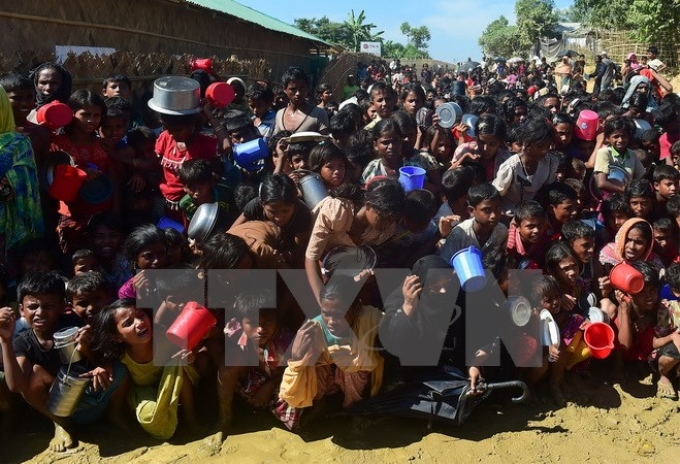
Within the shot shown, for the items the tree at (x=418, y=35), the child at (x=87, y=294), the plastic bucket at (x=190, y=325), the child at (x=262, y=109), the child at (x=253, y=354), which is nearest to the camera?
the plastic bucket at (x=190, y=325)

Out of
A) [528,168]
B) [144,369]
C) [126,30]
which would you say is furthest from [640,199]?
[126,30]

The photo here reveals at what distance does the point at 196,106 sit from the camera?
3543 mm

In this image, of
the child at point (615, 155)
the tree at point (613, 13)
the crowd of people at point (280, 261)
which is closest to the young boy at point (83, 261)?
the crowd of people at point (280, 261)

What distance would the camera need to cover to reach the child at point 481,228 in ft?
10.2

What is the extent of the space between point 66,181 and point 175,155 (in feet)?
2.25

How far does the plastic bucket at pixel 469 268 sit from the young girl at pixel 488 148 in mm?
1411

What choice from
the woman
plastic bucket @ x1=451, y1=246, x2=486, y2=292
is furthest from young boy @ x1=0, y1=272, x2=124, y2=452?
plastic bucket @ x1=451, y1=246, x2=486, y2=292

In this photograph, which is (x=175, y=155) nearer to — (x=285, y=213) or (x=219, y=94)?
(x=219, y=94)

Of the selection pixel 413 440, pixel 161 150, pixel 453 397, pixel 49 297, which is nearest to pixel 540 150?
pixel 453 397

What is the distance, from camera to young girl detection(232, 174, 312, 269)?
281 cm

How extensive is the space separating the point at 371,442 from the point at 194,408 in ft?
3.06

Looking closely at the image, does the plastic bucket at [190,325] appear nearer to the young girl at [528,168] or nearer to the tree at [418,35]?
the young girl at [528,168]

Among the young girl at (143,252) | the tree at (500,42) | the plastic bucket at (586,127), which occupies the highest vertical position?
the tree at (500,42)

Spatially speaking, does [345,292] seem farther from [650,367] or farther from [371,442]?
[650,367]
